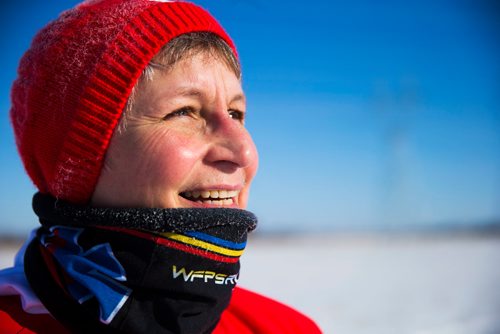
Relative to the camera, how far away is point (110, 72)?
4.75 feet

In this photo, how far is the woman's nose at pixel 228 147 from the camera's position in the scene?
1.46 meters

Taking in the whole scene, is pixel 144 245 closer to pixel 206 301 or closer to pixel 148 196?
pixel 148 196

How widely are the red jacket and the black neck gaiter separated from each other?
6 cm

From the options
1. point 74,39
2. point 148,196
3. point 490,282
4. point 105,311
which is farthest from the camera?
point 490,282

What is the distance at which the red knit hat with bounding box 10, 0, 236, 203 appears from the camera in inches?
56.9

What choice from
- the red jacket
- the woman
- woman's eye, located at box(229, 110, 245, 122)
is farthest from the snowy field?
the woman

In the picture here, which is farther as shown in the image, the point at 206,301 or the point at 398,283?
the point at 398,283

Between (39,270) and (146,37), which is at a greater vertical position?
(146,37)

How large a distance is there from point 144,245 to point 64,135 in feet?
1.44

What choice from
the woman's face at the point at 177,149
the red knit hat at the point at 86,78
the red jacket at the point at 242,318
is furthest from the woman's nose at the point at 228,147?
the red jacket at the point at 242,318

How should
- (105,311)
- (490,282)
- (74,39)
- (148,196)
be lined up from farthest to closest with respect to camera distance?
(490,282) → (74,39) → (148,196) → (105,311)

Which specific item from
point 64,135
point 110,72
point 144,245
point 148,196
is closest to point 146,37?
point 110,72

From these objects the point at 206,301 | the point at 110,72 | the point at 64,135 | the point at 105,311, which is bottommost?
the point at 105,311

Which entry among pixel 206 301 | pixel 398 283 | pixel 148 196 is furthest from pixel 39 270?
pixel 398 283
